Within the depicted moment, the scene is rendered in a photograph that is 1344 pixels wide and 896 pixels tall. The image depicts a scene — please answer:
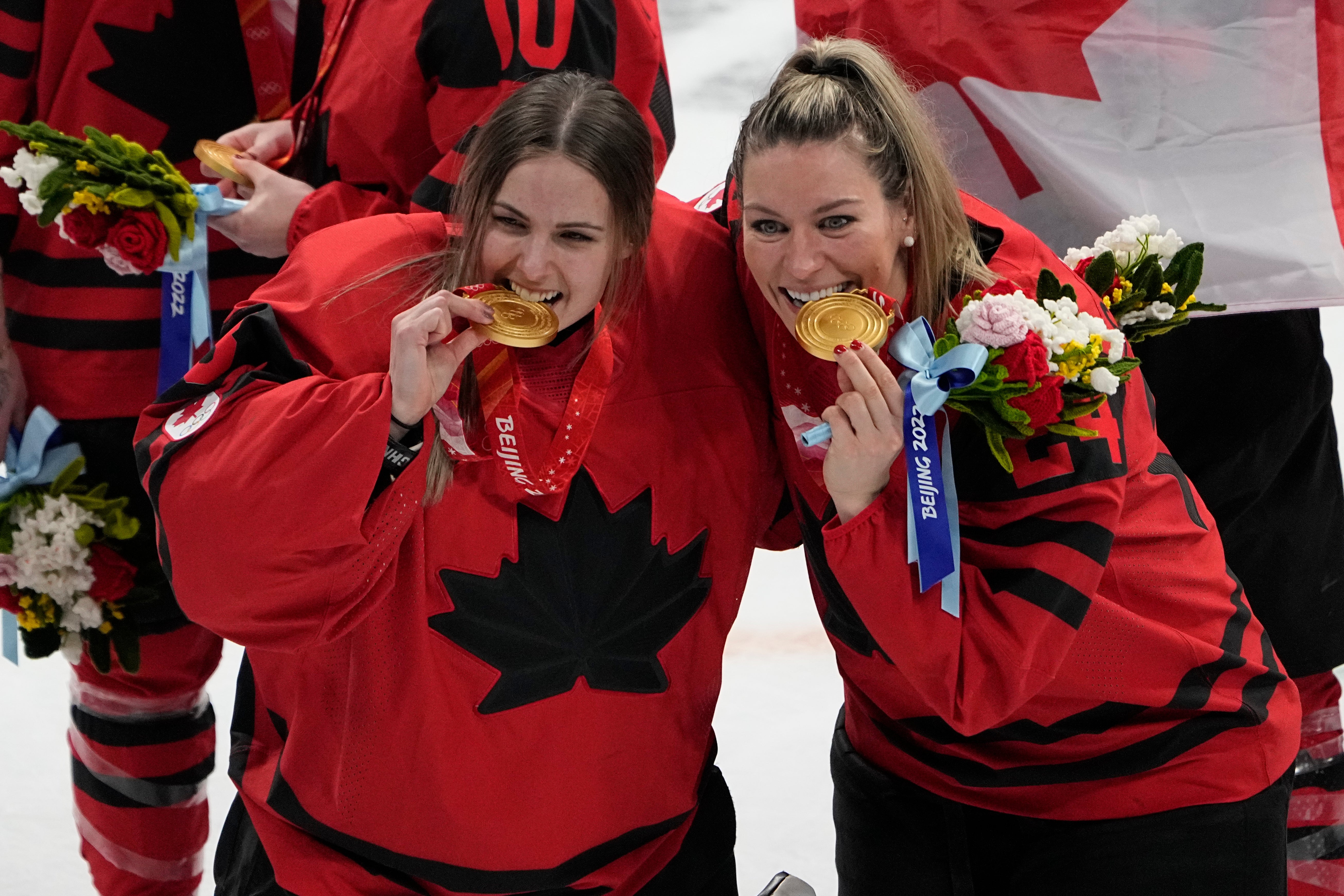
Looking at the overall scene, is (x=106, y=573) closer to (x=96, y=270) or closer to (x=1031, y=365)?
(x=96, y=270)

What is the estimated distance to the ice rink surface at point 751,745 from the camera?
2791mm

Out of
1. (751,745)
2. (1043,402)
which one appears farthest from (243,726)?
(751,745)

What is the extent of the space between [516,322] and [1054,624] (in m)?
0.71

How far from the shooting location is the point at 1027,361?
1.46m

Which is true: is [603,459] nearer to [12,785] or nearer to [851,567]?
[851,567]

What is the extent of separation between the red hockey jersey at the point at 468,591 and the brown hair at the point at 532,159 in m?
0.05

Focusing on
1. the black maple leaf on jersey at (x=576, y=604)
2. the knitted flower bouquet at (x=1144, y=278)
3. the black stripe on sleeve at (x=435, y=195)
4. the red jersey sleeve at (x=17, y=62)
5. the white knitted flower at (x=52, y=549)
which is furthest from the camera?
the white knitted flower at (x=52, y=549)

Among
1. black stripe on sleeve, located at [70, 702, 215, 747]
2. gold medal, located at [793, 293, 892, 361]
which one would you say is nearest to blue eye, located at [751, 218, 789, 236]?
gold medal, located at [793, 293, 892, 361]

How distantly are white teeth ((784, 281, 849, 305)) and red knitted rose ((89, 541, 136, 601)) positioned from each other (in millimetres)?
1250

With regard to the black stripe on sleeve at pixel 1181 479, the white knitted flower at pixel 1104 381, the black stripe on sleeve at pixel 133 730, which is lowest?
the black stripe on sleeve at pixel 133 730

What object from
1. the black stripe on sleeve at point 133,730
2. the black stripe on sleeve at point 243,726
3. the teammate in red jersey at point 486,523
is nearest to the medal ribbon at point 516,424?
the teammate in red jersey at point 486,523

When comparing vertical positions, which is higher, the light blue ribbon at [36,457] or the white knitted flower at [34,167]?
the white knitted flower at [34,167]

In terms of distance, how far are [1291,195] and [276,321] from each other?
1.54 meters

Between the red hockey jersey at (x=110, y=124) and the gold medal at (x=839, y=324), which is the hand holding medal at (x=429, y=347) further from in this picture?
the red hockey jersey at (x=110, y=124)
